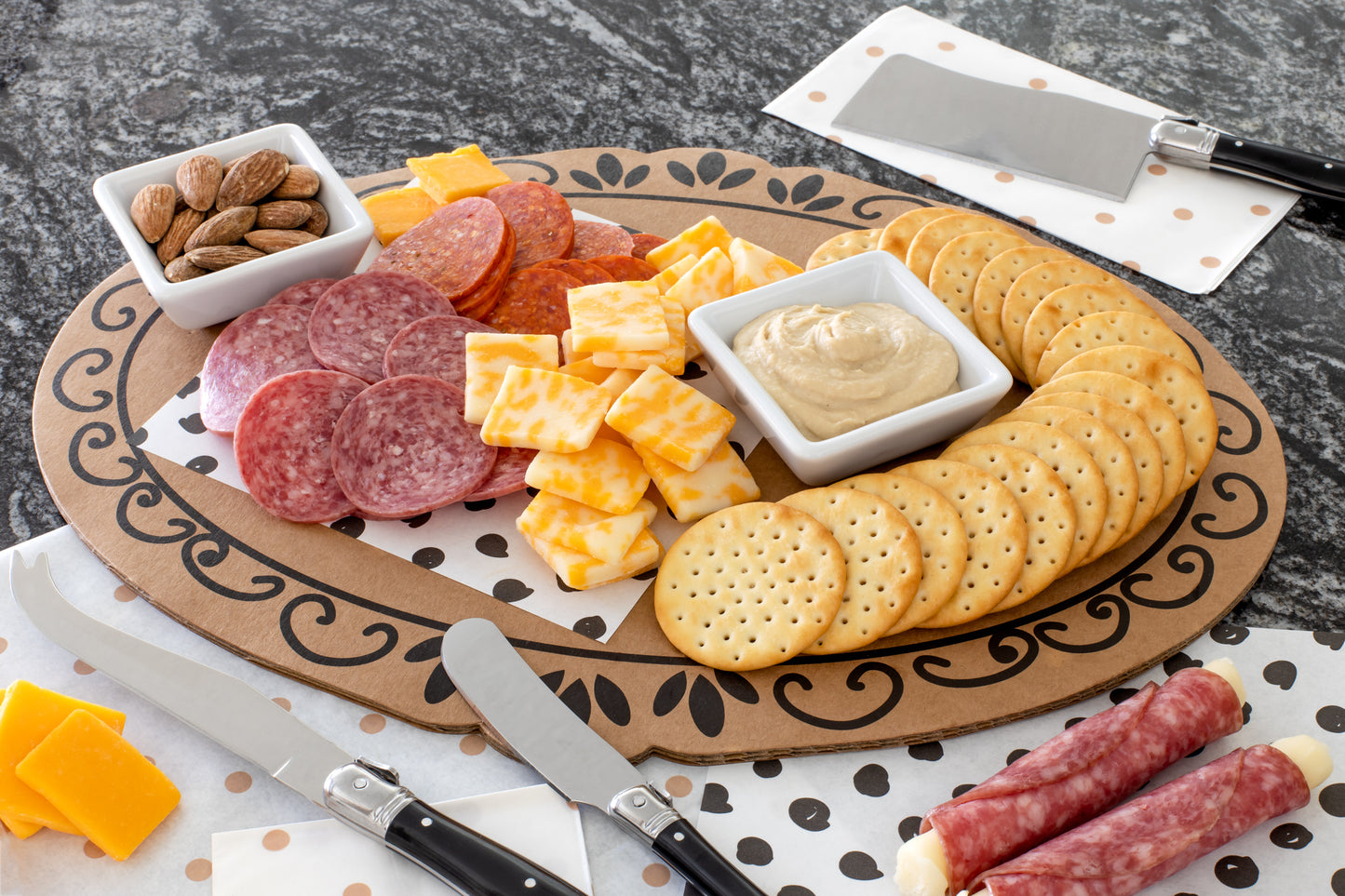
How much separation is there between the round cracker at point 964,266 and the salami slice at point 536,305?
0.70m

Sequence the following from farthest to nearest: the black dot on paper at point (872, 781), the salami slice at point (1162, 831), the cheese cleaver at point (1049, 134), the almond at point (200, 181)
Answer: the cheese cleaver at point (1049, 134)
the almond at point (200, 181)
the black dot on paper at point (872, 781)
the salami slice at point (1162, 831)

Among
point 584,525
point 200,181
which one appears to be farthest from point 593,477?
point 200,181

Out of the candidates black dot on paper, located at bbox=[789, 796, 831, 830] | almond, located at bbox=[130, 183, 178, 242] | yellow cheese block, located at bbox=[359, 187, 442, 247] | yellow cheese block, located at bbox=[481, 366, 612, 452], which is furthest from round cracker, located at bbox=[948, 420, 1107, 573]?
almond, located at bbox=[130, 183, 178, 242]

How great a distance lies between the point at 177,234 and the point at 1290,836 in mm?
2077

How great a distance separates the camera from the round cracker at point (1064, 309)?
1.84 metres

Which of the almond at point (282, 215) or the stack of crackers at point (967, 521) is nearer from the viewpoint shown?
the stack of crackers at point (967, 521)

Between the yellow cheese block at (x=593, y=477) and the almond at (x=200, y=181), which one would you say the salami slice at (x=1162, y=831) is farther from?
the almond at (x=200, y=181)

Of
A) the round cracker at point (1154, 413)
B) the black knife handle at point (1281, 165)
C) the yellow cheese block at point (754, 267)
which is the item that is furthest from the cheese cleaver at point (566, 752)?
the black knife handle at point (1281, 165)

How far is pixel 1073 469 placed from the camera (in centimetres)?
162

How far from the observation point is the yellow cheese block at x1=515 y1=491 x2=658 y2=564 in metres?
1.60

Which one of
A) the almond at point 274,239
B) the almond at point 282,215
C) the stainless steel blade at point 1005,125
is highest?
the stainless steel blade at point 1005,125

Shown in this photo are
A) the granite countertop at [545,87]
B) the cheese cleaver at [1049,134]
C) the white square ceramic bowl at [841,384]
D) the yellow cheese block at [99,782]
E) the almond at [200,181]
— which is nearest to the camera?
the yellow cheese block at [99,782]

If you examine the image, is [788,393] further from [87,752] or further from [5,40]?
[5,40]

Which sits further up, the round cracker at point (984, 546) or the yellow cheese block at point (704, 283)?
the yellow cheese block at point (704, 283)
